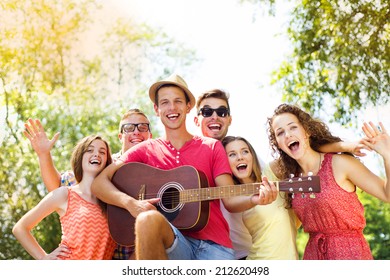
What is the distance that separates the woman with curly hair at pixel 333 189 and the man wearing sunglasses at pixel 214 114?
0.36 meters

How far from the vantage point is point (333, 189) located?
9.26ft

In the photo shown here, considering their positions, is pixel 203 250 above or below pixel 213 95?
below

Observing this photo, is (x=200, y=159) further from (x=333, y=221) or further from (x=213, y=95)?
(x=333, y=221)

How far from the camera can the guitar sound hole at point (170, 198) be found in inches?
115

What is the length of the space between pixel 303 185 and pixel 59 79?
6.51 m

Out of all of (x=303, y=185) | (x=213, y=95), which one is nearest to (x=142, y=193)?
(x=213, y=95)

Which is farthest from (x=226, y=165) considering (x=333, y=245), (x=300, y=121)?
(x=333, y=245)

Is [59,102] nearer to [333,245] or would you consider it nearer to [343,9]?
[343,9]

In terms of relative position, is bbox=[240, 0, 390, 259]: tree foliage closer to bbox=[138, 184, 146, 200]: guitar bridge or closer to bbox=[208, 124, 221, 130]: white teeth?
bbox=[208, 124, 221, 130]: white teeth

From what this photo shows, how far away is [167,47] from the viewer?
8.97 meters

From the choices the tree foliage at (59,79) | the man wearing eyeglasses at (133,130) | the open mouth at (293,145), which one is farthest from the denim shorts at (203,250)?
the tree foliage at (59,79)

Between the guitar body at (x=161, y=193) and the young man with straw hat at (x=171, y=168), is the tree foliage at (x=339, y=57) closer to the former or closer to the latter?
the young man with straw hat at (x=171, y=168)

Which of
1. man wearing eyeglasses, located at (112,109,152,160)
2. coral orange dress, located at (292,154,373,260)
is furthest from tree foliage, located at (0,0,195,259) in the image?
coral orange dress, located at (292,154,373,260)
